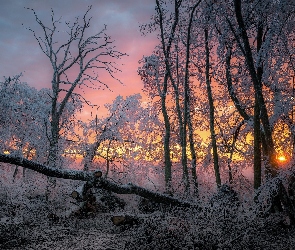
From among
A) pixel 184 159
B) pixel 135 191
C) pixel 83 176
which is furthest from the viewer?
pixel 184 159

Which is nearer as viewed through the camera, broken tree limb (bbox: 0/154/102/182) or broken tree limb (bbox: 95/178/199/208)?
broken tree limb (bbox: 0/154/102/182)

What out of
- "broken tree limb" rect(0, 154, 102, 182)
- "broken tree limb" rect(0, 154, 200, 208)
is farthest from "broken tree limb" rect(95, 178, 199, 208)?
"broken tree limb" rect(0, 154, 102, 182)

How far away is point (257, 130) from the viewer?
1016 centimetres

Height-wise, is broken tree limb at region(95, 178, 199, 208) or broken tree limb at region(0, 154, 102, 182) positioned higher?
broken tree limb at region(0, 154, 102, 182)

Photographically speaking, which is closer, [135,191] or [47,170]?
[47,170]

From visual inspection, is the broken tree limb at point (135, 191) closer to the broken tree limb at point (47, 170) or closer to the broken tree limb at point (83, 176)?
the broken tree limb at point (83, 176)

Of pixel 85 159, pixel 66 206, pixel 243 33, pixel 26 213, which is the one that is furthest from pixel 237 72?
pixel 85 159

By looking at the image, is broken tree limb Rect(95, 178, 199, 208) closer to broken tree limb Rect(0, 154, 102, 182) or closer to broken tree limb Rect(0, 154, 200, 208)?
broken tree limb Rect(0, 154, 200, 208)

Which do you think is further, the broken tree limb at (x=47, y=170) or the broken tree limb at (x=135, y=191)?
the broken tree limb at (x=135, y=191)

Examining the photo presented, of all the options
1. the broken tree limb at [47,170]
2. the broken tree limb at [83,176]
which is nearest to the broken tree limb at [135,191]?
the broken tree limb at [83,176]

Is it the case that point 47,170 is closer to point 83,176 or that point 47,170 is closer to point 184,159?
point 83,176

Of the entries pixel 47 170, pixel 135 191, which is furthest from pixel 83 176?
pixel 135 191

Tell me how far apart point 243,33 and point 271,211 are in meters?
4.93

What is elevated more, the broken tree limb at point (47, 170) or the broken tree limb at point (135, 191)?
the broken tree limb at point (47, 170)
